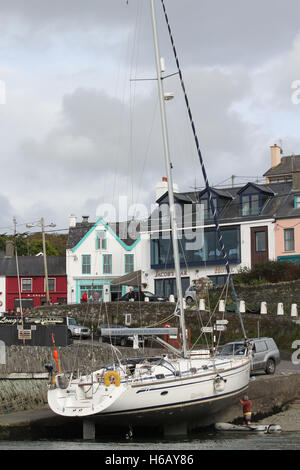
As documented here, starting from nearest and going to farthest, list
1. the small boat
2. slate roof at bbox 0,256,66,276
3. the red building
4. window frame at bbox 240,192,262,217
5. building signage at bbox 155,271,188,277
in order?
1. the small boat
2. window frame at bbox 240,192,262,217
3. building signage at bbox 155,271,188,277
4. the red building
5. slate roof at bbox 0,256,66,276

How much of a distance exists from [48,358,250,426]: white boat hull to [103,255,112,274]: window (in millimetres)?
44327

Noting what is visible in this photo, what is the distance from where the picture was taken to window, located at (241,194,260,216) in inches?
2256

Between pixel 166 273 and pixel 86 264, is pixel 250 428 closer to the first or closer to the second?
pixel 166 273

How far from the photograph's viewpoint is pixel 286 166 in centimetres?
7981

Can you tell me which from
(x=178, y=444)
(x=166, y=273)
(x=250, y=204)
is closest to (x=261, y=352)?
(x=178, y=444)

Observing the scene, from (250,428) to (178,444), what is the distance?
3071 mm

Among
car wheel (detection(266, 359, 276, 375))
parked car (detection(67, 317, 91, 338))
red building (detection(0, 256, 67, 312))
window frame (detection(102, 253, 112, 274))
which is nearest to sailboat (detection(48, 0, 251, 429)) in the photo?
car wheel (detection(266, 359, 276, 375))

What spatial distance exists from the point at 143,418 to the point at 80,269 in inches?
1845

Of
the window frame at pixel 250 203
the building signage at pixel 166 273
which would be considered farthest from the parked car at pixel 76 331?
the window frame at pixel 250 203

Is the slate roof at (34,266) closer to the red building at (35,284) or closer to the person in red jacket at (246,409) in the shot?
the red building at (35,284)

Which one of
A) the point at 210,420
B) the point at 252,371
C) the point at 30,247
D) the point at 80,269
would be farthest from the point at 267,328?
the point at 30,247

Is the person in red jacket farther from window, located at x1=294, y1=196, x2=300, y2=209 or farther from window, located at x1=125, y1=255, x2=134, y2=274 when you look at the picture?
window, located at x1=125, y1=255, x2=134, y2=274
